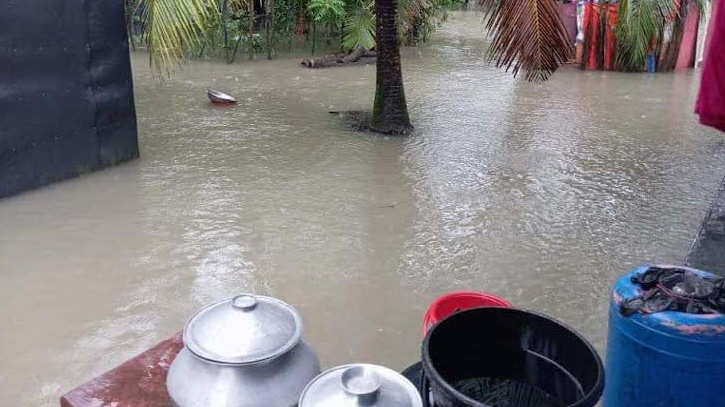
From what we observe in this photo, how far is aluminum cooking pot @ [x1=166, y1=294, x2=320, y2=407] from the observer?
6.14 feet

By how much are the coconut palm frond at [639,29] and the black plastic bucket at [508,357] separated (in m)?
10.1

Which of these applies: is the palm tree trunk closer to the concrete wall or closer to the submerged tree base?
the submerged tree base

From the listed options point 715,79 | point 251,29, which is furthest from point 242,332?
point 251,29

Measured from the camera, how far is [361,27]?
A: 12578 millimetres

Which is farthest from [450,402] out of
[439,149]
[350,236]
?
[439,149]

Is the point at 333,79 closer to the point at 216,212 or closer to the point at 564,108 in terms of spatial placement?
the point at 564,108

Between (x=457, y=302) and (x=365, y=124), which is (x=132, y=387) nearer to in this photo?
(x=457, y=302)

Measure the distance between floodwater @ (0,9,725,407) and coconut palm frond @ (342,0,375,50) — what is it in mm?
3469

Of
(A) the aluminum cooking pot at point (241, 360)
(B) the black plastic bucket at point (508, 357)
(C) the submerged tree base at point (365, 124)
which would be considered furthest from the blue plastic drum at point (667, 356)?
(C) the submerged tree base at point (365, 124)

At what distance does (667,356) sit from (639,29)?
36.5ft

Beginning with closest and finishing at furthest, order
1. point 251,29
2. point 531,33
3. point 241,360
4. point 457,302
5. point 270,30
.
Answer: point 241,360 → point 457,302 → point 531,33 → point 251,29 → point 270,30

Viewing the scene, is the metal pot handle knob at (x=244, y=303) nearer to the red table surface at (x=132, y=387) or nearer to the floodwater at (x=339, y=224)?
the red table surface at (x=132, y=387)

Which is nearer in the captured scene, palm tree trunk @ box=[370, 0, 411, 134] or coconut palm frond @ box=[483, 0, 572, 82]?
coconut palm frond @ box=[483, 0, 572, 82]

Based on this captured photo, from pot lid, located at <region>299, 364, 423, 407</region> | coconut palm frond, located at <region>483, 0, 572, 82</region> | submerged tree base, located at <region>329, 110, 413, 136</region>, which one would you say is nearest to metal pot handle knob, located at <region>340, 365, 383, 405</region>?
pot lid, located at <region>299, 364, 423, 407</region>
